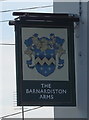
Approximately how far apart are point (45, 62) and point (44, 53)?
0.09 meters

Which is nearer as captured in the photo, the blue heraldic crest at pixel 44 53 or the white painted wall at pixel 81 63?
the blue heraldic crest at pixel 44 53

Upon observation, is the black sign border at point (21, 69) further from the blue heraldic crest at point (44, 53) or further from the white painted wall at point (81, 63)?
the white painted wall at point (81, 63)

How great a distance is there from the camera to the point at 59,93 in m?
3.47

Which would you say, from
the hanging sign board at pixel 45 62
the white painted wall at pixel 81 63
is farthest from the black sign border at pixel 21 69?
the white painted wall at pixel 81 63

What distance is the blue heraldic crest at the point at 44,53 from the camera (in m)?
3.53

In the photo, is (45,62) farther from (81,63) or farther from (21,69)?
(81,63)

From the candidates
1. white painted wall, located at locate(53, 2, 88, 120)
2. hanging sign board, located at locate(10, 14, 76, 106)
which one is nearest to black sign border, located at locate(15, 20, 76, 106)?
hanging sign board, located at locate(10, 14, 76, 106)

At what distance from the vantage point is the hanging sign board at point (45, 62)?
347 cm

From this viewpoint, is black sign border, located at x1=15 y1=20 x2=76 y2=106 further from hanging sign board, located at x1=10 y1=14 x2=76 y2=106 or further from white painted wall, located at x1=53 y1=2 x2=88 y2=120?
white painted wall, located at x1=53 y1=2 x2=88 y2=120

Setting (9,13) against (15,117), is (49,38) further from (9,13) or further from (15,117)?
(15,117)

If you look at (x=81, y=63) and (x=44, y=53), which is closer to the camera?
(x=44, y=53)

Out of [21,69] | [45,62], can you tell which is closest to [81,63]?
[45,62]

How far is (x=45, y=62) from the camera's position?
11.6 feet

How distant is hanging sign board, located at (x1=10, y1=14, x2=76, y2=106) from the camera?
3467mm
